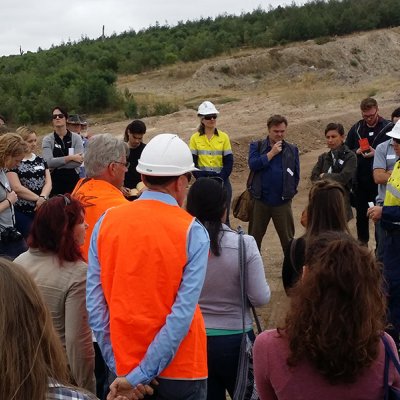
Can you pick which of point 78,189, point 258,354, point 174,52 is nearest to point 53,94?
point 174,52

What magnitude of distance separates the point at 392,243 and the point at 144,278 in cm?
315

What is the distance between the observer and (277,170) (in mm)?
6867

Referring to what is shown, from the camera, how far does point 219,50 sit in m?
40.8

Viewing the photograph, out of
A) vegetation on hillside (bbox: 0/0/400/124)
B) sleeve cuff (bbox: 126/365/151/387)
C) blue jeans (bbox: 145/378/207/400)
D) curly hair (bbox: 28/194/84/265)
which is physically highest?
vegetation on hillside (bbox: 0/0/400/124)

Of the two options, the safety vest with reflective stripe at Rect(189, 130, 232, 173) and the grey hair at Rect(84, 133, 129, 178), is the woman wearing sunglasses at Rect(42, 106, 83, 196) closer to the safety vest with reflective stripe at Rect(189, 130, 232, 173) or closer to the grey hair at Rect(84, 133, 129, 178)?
the safety vest with reflective stripe at Rect(189, 130, 232, 173)

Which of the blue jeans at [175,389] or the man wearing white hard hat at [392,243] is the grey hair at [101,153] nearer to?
the blue jeans at [175,389]

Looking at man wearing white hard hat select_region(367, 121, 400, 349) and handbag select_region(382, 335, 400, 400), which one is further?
man wearing white hard hat select_region(367, 121, 400, 349)

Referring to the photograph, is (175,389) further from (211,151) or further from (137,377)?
(211,151)

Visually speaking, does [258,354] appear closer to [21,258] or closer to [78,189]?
[21,258]

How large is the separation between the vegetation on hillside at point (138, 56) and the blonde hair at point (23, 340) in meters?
22.5

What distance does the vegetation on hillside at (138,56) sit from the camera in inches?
1031

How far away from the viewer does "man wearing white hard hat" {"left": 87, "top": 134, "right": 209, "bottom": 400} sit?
107 inches

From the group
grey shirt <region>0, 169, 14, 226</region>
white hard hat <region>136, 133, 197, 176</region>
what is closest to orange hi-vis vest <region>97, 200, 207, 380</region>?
white hard hat <region>136, 133, 197, 176</region>

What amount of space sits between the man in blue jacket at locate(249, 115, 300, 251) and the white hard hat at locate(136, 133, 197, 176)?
13.0 feet
